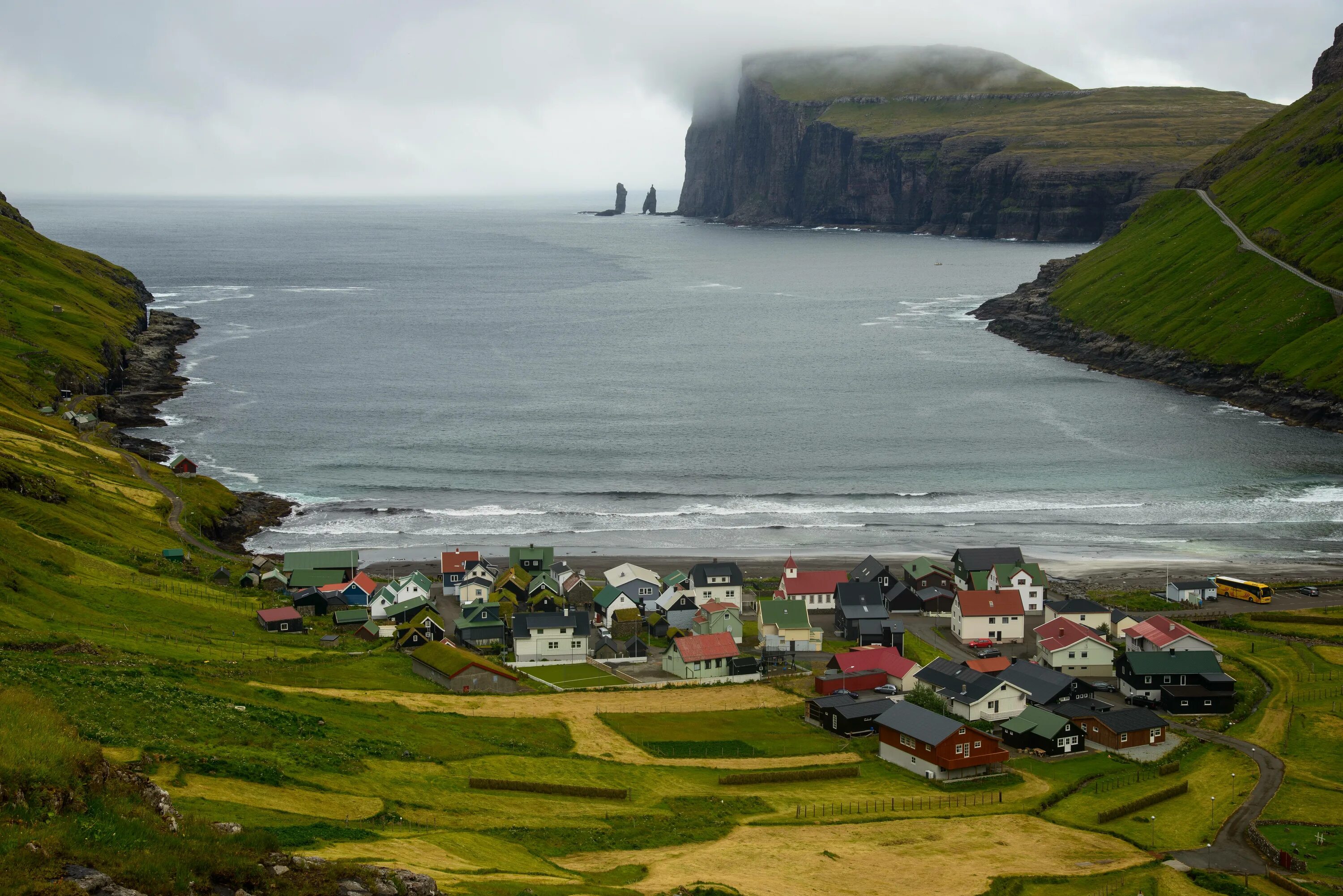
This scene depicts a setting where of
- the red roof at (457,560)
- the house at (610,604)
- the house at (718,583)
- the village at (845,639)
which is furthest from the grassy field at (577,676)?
the red roof at (457,560)

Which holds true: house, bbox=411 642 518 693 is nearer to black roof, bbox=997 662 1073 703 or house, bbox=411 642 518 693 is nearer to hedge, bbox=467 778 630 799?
hedge, bbox=467 778 630 799

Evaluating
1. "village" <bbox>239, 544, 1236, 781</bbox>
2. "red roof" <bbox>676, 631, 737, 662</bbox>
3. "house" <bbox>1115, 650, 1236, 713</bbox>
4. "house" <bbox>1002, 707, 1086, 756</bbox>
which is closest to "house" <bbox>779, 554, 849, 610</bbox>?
"village" <bbox>239, 544, 1236, 781</bbox>

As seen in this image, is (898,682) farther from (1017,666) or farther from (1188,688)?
(1188,688)

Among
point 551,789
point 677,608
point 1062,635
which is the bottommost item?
point 677,608

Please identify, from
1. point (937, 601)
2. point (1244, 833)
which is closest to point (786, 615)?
point (937, 601)

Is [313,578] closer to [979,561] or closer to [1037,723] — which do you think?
[979,561]

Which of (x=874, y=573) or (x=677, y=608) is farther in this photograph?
(x=874, y=573)
